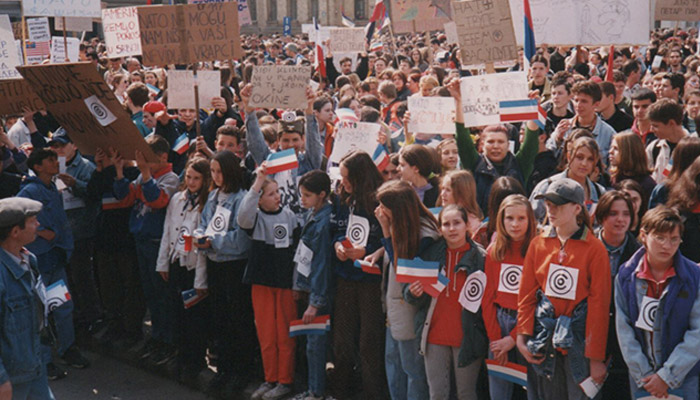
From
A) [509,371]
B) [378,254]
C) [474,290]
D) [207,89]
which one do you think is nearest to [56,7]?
[207,89]

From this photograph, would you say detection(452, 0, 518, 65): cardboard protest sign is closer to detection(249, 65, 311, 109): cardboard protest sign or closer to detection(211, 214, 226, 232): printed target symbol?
detection(249, 65, 311, 109): cardboard protest sign

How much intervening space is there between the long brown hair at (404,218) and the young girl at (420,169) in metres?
0.70

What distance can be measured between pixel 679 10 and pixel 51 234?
873 centimetres

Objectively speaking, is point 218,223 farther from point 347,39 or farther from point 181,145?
point 347,39

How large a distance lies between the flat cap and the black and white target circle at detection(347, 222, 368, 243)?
2.04 meters

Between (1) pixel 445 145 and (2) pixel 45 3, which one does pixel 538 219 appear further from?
(2) pixel 45 3

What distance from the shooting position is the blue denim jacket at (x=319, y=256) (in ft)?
19.0

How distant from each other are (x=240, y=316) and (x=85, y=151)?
89.0 inches

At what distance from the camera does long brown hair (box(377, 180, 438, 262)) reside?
5020 mm

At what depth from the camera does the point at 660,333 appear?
4.13m

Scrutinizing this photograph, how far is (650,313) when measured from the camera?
13.6 feet

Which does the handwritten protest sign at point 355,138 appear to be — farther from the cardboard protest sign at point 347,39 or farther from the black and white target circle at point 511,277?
the cardboard protest sign at point 347,39

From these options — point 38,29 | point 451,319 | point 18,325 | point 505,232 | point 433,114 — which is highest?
point 38,29

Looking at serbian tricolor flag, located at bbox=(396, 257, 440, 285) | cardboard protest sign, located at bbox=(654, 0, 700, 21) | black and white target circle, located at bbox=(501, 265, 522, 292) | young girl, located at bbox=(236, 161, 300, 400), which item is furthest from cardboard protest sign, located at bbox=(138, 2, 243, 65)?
cardboard protest sign, located at bbox=(654, 0, 700, 21)
